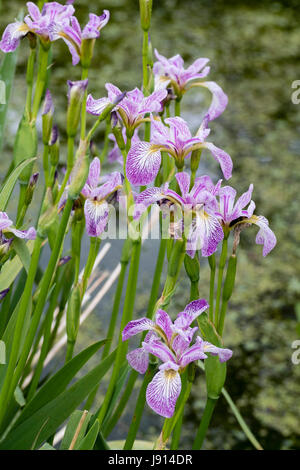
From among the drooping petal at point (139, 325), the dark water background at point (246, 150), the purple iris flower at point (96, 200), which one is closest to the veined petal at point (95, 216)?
the purple iris flower at point (96, 200)

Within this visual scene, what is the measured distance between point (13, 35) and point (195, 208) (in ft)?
0.98

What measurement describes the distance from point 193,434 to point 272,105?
1.20 metres

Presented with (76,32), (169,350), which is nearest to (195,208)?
(169,350)

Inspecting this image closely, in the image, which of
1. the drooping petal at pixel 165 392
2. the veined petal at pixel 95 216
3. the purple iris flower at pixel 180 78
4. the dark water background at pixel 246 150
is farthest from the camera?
the dark water background at pixel 246 150

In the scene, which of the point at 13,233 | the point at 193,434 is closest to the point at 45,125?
the point at 13,233

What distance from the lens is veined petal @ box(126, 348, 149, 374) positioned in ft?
1.91

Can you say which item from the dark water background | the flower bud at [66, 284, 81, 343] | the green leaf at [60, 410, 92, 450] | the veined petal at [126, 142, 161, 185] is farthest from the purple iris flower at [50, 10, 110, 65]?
the dark water background

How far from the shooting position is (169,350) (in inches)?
21.8

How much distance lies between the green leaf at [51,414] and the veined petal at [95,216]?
139 millimetres

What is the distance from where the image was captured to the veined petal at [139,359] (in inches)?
22.9

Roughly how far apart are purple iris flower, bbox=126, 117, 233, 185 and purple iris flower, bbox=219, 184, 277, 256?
2 cm

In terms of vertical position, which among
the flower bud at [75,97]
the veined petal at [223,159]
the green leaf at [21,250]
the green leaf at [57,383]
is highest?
the flower bud at [75,97]

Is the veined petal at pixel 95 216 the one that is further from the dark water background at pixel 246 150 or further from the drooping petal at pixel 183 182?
the dark water background at pixel 246 150
